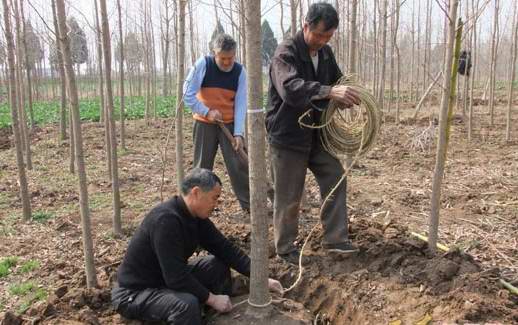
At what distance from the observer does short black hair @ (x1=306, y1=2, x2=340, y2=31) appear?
3.00 m

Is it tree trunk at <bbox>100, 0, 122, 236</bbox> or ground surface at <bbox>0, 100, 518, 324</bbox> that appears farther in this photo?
tree trunk at <bbox>100, 0, 122, 236</bbox>

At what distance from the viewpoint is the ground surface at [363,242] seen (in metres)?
2.93

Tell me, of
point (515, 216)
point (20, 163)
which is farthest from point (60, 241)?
point (515, 216)

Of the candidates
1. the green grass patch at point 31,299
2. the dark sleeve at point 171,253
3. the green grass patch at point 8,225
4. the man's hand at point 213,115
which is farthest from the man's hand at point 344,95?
the green grass patch at point 8,225

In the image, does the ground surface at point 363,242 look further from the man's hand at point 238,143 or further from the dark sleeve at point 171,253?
the man's hand at point 238,143

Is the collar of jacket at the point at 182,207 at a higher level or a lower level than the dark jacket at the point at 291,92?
lower

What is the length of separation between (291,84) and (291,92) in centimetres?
5

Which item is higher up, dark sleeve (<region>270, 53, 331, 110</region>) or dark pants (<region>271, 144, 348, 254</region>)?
dark sleeve (<region>270, 53, 331, 110</region>)

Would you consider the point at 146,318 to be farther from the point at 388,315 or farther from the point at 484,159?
the point at 484,159

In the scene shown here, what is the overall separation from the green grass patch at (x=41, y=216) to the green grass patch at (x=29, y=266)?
1.20 meters

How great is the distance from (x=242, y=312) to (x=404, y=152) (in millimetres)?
6048

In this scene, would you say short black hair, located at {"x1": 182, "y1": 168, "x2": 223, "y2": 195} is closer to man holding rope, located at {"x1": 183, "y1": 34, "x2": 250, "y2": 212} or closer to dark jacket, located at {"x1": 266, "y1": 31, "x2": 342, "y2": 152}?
dark jacket, located at {"x1": 266, "y1": 31, "x2": 342, "y2": 152}

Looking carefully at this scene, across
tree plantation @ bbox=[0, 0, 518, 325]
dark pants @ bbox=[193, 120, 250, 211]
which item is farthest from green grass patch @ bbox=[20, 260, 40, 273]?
dark pants @ bbox=[193, 120, 250, 211]

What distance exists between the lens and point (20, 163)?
4980 mm
